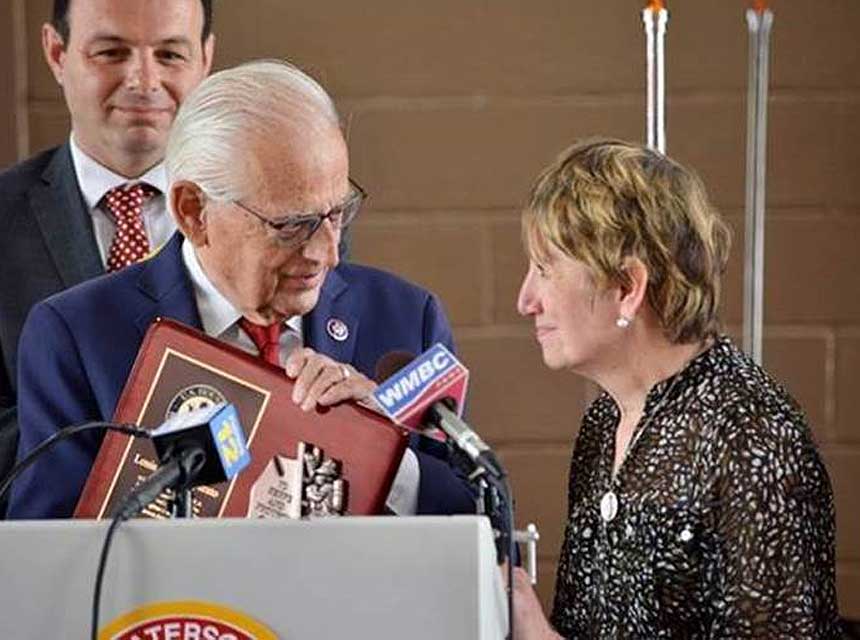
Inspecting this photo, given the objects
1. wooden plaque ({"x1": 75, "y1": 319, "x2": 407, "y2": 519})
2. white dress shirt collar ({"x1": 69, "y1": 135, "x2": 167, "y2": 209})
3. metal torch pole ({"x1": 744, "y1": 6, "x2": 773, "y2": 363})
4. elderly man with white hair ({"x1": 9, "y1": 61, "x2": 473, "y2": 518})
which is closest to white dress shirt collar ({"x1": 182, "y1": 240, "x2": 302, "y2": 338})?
elderly man with white hair ({"x1": 9, "y1": 61, "x2": 473, "y2": 518})

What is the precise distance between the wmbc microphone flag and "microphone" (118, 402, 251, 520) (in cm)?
19

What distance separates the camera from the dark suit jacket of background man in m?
2.70

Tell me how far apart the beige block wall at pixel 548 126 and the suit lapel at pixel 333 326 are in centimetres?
135

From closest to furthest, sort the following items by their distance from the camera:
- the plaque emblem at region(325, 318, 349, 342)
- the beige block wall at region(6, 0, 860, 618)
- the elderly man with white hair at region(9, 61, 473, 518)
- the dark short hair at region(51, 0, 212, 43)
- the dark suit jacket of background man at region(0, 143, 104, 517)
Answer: the elderly man with white hair at region(9, 61, 473, 518) → the plaque emblem at region(325, 318, 349, 342) → the dark suit jacket of background man at region(0, 143, 104, 517) → the dark short hair at region(51, 0, 212, 43) → the beige block wall at region(6, 0, 860, 618)

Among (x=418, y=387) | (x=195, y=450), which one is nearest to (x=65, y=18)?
(x=418, y=387)

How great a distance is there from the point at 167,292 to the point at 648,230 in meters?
0.57

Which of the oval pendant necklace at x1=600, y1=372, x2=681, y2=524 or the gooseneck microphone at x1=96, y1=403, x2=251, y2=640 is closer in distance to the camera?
the gooseneck microphone at x1=96, y1=403, x2=251, y2=640

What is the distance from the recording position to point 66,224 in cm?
278

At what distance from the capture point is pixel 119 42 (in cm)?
292

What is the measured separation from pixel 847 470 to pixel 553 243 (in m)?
1.56

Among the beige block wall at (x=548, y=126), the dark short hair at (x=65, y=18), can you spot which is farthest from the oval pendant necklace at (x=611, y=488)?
the beige block wall at (x=548, y=126)

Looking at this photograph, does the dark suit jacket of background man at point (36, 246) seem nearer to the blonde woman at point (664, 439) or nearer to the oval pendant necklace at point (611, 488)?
the blonde woman at point (664, 439)

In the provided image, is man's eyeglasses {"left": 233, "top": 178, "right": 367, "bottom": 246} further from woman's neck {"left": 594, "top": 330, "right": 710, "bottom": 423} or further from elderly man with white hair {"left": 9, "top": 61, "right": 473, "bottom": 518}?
woman's neck {"left": 594, "top": 330, "right": 710, "bottom": 423}

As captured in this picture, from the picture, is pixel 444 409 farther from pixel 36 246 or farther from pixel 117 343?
pixel 36 246
